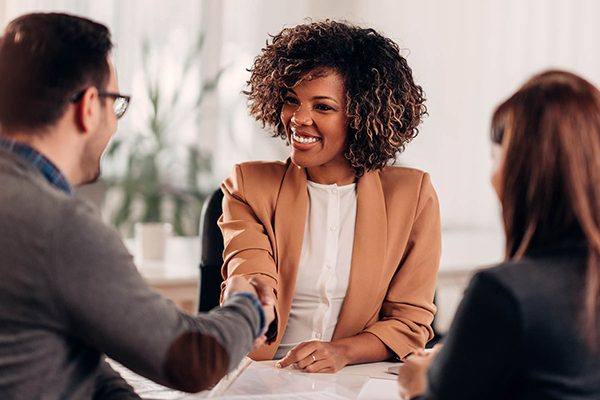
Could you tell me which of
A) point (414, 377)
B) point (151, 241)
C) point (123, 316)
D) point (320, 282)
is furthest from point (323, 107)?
point (151, 241)

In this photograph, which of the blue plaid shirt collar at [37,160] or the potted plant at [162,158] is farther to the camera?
the potted plant at [162,158]

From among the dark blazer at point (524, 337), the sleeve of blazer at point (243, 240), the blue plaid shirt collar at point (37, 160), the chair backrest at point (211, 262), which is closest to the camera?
the dark blazer at point (524, 337)

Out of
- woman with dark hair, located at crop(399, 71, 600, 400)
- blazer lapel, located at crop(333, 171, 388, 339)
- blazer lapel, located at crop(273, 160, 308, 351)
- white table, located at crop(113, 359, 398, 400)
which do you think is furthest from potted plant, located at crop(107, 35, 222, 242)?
woman with dark hair, located at crop(399, 71, 600, 400)

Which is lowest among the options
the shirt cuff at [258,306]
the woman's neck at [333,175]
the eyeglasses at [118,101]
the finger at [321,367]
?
the finger at [321,367]

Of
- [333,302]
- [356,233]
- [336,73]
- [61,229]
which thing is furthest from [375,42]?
[61,229]

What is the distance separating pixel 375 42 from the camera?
7.86 ft

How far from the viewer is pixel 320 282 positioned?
2268mm

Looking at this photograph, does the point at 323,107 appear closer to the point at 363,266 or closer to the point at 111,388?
the point at 363,266

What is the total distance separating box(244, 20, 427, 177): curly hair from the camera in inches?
91.5

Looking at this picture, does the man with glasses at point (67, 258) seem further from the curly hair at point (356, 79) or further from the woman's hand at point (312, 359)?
the curly hair at point (356, 79)

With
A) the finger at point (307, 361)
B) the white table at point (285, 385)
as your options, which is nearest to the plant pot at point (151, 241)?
the white table at point (285, 385)

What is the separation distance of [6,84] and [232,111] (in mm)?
2961

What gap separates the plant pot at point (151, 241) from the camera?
3.82 metres

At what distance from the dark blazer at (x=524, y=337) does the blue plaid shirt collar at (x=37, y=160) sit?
2.06 ft
